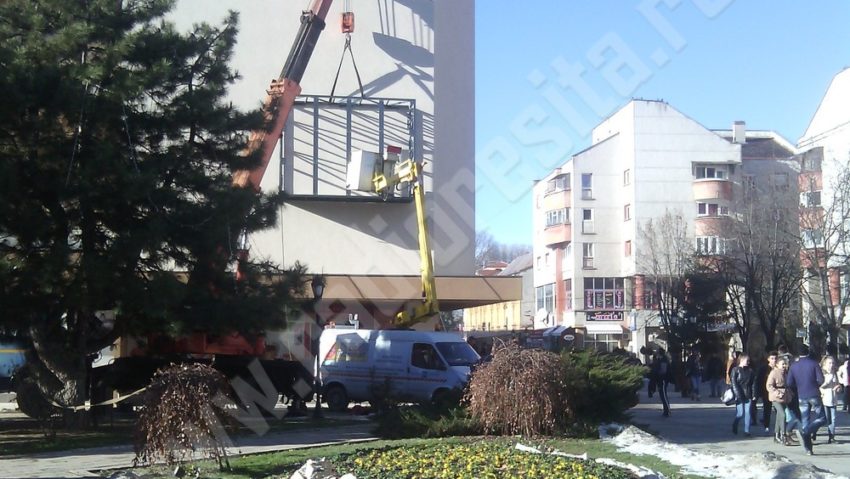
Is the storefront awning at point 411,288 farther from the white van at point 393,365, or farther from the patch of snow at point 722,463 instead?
the patch of snow at point 722,463

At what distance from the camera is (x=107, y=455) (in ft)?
49.6

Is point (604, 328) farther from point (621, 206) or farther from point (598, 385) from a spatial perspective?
point (598, 385)

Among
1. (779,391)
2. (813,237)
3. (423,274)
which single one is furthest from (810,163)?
(779,391)

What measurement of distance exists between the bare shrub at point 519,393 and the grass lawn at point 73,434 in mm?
5800

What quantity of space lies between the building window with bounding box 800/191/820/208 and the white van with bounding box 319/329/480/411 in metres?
24.1

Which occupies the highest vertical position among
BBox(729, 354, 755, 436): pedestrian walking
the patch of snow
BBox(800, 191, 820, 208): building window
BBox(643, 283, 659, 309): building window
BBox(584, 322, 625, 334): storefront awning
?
BBox(800, 191, 820, 208): building window

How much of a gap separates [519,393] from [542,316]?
58758 mm

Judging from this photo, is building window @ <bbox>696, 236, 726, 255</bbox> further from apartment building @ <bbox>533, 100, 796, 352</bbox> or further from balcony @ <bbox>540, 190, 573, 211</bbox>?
balcony @ <bbox>540, 190, 573, 211</bbox>

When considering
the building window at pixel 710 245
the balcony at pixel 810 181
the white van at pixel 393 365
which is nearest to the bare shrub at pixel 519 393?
the white van at pixel 393 365

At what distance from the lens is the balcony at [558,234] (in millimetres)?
67375

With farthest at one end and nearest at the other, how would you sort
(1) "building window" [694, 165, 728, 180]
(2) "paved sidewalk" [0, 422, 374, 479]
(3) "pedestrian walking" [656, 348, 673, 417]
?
(1) "building window" [694, 165, 728, 180] < (3) "pedestrian walking" [656, 348, 673, 417] < (2) "paved sidewalk" [0, 422, 374, 479]

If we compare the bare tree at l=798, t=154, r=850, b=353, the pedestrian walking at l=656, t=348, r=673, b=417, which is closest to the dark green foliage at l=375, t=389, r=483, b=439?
the pedestrian walking at l=656, t=348, r=673, b=417

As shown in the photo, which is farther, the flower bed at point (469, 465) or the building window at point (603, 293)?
the building window at point (603, 293)

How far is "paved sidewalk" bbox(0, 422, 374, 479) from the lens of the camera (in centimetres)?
Answer: 1322
